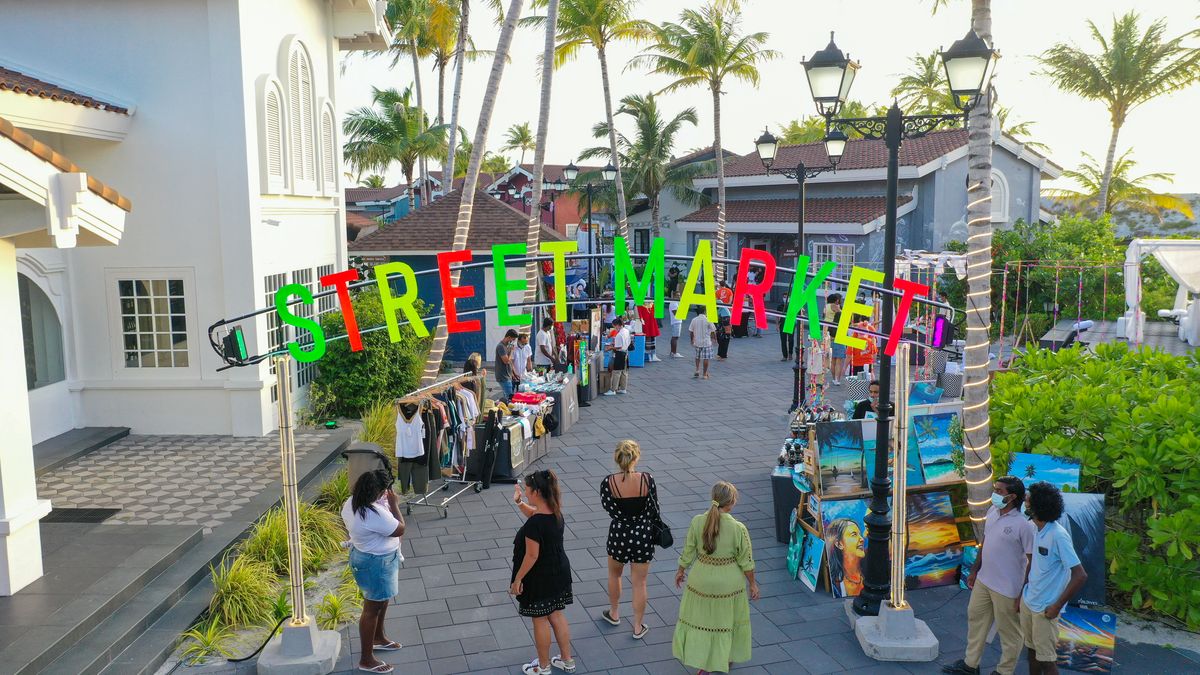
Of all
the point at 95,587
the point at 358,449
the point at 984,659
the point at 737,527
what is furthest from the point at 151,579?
the point at 984,659

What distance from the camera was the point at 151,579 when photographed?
8.03 metres

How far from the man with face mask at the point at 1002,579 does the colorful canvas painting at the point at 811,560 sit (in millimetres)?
1685

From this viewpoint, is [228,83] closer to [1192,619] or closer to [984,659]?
[984,659]

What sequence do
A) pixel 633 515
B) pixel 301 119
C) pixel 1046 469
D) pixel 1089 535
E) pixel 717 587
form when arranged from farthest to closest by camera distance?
pixel 301 119 < pixel 1046 469 < pixel 633 515 < pixel 1089 535 < pixel 717 587

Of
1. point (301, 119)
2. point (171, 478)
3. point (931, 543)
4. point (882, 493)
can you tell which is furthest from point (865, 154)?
point (171, 478)

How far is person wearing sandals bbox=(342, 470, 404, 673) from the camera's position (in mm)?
6770

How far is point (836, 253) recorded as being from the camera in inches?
1128

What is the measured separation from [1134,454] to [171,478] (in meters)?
10.8

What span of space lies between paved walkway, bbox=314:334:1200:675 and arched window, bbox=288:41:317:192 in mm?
6568

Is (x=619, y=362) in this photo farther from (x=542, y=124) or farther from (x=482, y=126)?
(x=482, y=126)

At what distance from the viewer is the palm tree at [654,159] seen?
39.6m

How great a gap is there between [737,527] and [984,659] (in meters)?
2.55

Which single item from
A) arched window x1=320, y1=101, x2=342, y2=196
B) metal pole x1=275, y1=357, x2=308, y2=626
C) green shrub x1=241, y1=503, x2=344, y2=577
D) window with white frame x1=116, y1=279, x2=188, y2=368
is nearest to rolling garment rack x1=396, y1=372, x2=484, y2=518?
green shrub x1=241, y1=503, x2=344, y2=577

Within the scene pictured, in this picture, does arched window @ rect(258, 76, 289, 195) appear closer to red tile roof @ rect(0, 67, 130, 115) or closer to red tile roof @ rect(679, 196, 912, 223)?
red tile roof @ rect(0, 67, 130, 115)
